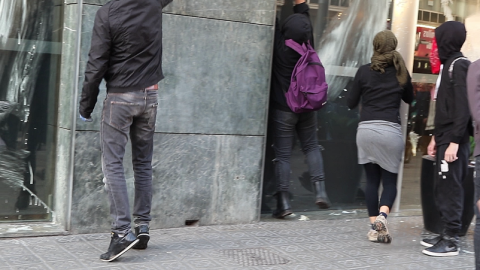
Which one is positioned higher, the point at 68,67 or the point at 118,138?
the point at 68,67

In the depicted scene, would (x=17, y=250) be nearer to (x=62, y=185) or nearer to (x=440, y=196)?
(x=62, y=185)

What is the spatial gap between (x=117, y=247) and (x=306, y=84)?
2.42 m

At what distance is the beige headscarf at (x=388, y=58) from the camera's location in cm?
568

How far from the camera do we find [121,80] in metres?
4.63

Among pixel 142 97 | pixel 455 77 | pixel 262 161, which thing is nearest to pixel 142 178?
pixel 142 97

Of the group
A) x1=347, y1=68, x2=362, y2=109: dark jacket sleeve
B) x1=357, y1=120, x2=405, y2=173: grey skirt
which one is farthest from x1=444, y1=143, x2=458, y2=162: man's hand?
x1=347, y1=68, x2=362, y2=109: dark jacket sleeve

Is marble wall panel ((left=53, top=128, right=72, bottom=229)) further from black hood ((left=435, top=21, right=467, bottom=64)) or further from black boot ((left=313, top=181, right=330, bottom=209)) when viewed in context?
black hood ((left=435, top=21, right=467, bottom=64))

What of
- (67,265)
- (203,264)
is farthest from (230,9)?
(67,265)

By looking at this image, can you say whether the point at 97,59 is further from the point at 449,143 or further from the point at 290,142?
the point at 449,143

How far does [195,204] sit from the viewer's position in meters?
5.89

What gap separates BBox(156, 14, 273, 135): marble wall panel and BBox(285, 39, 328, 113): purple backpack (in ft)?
0.81

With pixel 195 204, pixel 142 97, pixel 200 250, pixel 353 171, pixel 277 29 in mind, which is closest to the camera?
pixel 142 97

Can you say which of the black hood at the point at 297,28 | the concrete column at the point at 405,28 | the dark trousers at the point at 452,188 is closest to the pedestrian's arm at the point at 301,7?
the black hood at the point at 297,28

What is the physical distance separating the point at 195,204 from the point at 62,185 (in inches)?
46.8
